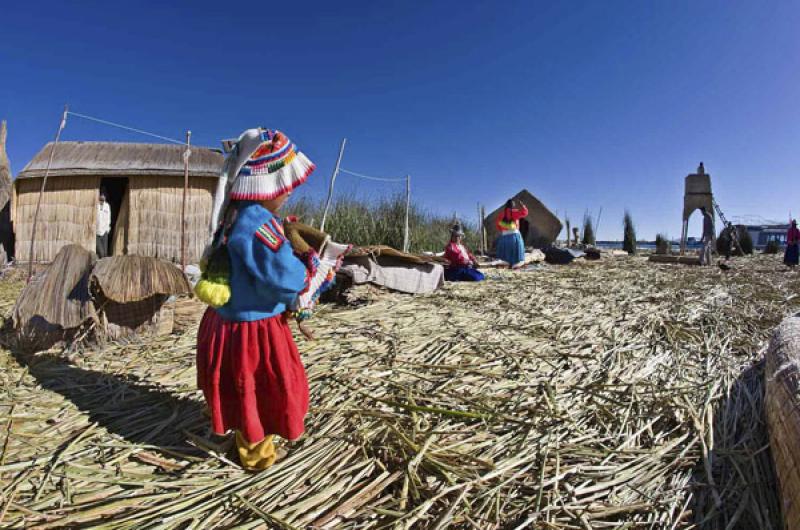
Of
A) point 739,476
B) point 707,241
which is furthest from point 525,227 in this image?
point 739,476

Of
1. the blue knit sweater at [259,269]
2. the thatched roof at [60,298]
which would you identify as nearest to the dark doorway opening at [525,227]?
the thatched roof at [60,298]

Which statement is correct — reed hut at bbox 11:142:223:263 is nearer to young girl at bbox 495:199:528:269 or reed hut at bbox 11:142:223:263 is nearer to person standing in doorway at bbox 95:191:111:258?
person standing in doorway at bbox 95:191:111:258

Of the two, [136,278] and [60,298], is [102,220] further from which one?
[136,278]

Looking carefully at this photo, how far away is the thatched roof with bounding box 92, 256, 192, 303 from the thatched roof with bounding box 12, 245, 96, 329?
15cm

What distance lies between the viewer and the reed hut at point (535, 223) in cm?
1512

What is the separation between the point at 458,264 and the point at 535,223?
9.34 meters

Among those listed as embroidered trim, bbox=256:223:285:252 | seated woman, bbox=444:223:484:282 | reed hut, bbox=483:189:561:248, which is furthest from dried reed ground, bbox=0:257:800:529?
reed hut, bbox=483:189:561:248

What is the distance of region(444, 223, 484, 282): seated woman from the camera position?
277 inches

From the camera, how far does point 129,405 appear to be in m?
2.19

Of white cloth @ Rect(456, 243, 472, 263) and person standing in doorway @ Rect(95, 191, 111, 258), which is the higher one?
person standing in doorway @ Rect(95, 191, 111, 258)

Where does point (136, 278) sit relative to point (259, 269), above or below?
below

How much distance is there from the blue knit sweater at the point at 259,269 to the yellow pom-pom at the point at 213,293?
4 cm

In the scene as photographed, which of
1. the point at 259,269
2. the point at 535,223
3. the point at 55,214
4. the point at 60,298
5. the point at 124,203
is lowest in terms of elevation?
the point at 60,298

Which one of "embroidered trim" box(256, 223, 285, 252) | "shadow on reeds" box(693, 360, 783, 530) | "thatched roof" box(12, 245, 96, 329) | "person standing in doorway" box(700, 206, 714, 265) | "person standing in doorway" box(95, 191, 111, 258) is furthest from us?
"person standing in doorway" box(700, 206, 714, 265)
